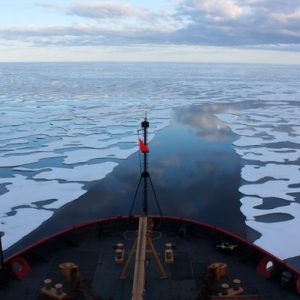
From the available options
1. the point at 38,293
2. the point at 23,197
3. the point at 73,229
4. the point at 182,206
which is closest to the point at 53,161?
the point at 23,197

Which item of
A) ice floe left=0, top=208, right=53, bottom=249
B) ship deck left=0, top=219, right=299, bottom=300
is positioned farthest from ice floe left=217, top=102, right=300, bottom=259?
ice floe left=0, top=208, right=53, bottom=249

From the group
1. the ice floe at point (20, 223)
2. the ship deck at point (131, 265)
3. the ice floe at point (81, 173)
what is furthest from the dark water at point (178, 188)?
the ship deck at point (131, 265)

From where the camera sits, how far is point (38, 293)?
543 centimetres

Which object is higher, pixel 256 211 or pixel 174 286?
pixel 174 286

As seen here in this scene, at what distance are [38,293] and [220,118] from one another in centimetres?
2551

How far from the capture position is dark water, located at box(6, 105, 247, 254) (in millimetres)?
11724

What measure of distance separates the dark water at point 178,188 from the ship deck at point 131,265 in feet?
12.0

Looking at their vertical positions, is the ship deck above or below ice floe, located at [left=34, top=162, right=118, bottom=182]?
above

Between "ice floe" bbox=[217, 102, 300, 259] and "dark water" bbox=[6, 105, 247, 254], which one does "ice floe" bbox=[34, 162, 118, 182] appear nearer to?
"dark water" bbox=[6, 105, 247, 254]

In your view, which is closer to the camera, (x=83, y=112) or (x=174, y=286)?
(x=174, y=286)

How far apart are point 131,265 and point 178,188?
829 cm

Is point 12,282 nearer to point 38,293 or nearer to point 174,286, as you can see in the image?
point 38,293

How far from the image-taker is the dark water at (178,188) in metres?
11.7

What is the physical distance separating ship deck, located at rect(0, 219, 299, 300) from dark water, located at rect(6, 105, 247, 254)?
3647 millimetres
